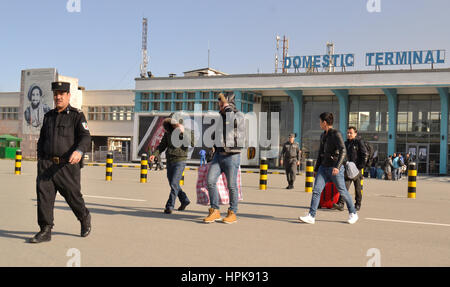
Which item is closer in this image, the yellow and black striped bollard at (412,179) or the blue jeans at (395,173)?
the yellow and black striped bollard at (412,179)

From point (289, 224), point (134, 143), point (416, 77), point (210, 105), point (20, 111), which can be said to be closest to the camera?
point (289, 224)

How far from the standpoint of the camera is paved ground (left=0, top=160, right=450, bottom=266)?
4.59m

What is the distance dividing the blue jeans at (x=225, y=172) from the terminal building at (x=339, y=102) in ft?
86.7

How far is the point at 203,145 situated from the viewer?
118 ft

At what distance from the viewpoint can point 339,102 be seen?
33.7 meters

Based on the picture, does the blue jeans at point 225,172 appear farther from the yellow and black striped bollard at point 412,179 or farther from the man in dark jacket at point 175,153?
the yellow and black striped bollard at point 412,179

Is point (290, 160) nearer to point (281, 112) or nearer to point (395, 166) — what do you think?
point (395, 166)

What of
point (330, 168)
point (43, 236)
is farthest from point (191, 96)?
point (43, 236)

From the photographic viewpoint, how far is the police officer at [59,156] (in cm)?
524

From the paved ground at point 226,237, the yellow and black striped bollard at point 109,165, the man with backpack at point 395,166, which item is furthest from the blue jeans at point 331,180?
the man with backpack at point 395,166

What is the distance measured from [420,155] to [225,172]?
93.3 ft

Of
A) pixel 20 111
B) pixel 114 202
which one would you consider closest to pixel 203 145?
pixel 20 111
